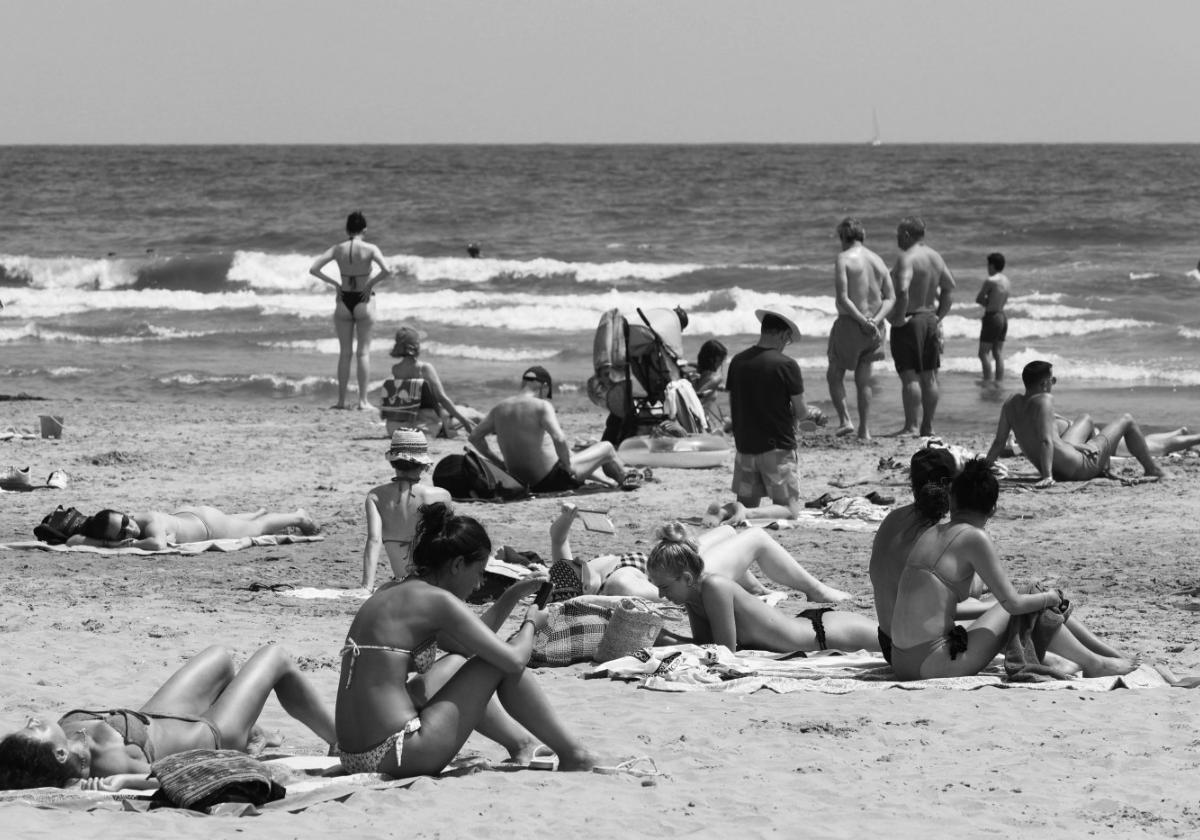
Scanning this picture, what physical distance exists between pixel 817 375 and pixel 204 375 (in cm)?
635

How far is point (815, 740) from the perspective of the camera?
5.45m

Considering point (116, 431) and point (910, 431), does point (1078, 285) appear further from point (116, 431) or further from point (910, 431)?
point (116, 431)

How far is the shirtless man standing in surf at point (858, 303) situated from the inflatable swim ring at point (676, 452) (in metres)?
1.20

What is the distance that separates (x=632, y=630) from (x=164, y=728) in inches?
86.3

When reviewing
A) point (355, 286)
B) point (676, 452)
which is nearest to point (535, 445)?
point (676, 452)

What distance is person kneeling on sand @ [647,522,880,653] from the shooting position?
251 inches

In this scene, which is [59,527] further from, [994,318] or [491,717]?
[994,318]

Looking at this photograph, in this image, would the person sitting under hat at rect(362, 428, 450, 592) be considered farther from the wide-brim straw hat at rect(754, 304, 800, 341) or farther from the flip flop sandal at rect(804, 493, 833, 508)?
the flip flop sandal at rect(804, 493, 833, 508)

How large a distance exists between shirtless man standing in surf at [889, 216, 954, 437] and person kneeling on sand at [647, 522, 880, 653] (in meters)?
5.64

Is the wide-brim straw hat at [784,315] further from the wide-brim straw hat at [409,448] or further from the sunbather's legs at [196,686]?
the sunbather's legs at [196,686]

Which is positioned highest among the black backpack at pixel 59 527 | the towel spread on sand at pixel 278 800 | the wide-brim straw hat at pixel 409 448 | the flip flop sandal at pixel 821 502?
the wide-brim straw hat at pixel 409 448

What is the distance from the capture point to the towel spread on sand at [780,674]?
236 inches

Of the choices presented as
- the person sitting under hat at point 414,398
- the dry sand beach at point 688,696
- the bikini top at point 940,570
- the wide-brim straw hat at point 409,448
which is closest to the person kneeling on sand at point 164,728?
the dry sand beach at point 688,696

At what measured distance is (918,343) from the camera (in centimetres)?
1210
